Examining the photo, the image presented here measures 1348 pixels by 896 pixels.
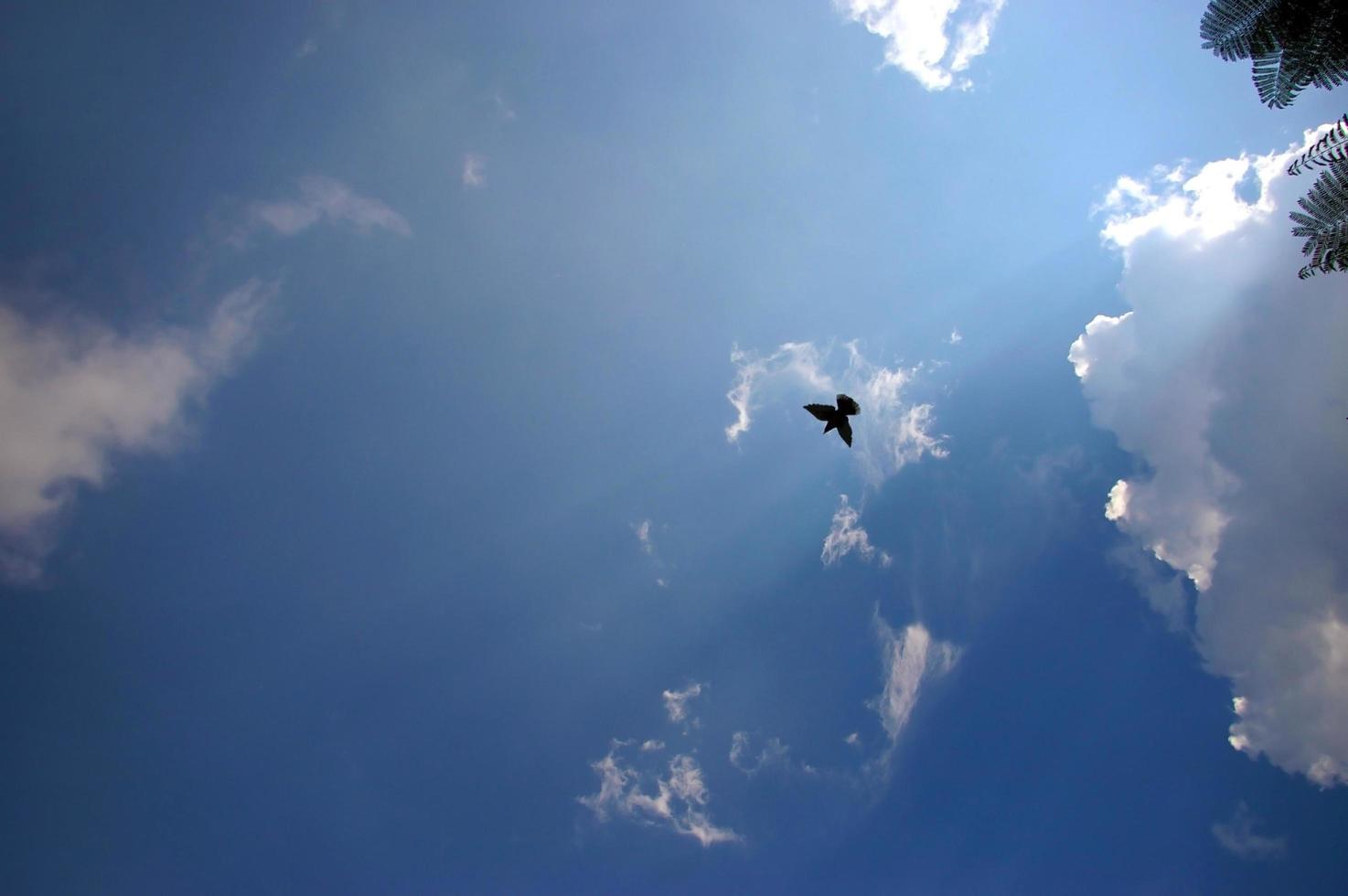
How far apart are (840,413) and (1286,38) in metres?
15.6

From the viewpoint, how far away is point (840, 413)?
81.1 feet

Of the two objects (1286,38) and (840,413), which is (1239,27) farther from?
(840,413)

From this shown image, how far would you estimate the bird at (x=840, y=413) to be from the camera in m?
24.3

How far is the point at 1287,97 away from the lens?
1094 centimetres

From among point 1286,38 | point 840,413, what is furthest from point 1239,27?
point 840,413

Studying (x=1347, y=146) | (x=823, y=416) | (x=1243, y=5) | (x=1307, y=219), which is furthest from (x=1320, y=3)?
(x=823, y=416)

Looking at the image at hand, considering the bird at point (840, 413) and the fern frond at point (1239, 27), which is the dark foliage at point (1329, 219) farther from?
the bird at point (840, 413)

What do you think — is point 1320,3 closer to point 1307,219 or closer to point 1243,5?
point 1243,5

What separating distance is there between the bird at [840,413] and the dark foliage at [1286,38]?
1434 centimetres

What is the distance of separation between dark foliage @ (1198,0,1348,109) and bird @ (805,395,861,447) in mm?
14339

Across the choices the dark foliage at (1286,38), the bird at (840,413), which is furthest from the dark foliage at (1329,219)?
the bird at (840,413)

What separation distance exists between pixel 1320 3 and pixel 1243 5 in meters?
0.93

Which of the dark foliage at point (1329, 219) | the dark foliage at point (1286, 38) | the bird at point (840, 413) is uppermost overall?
the bird at point (840, 413)

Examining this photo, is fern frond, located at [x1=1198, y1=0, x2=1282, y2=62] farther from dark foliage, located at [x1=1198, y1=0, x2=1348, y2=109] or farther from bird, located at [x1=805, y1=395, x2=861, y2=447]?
bird, located at [x1=805, y1=395, x2=861, y2=447]
